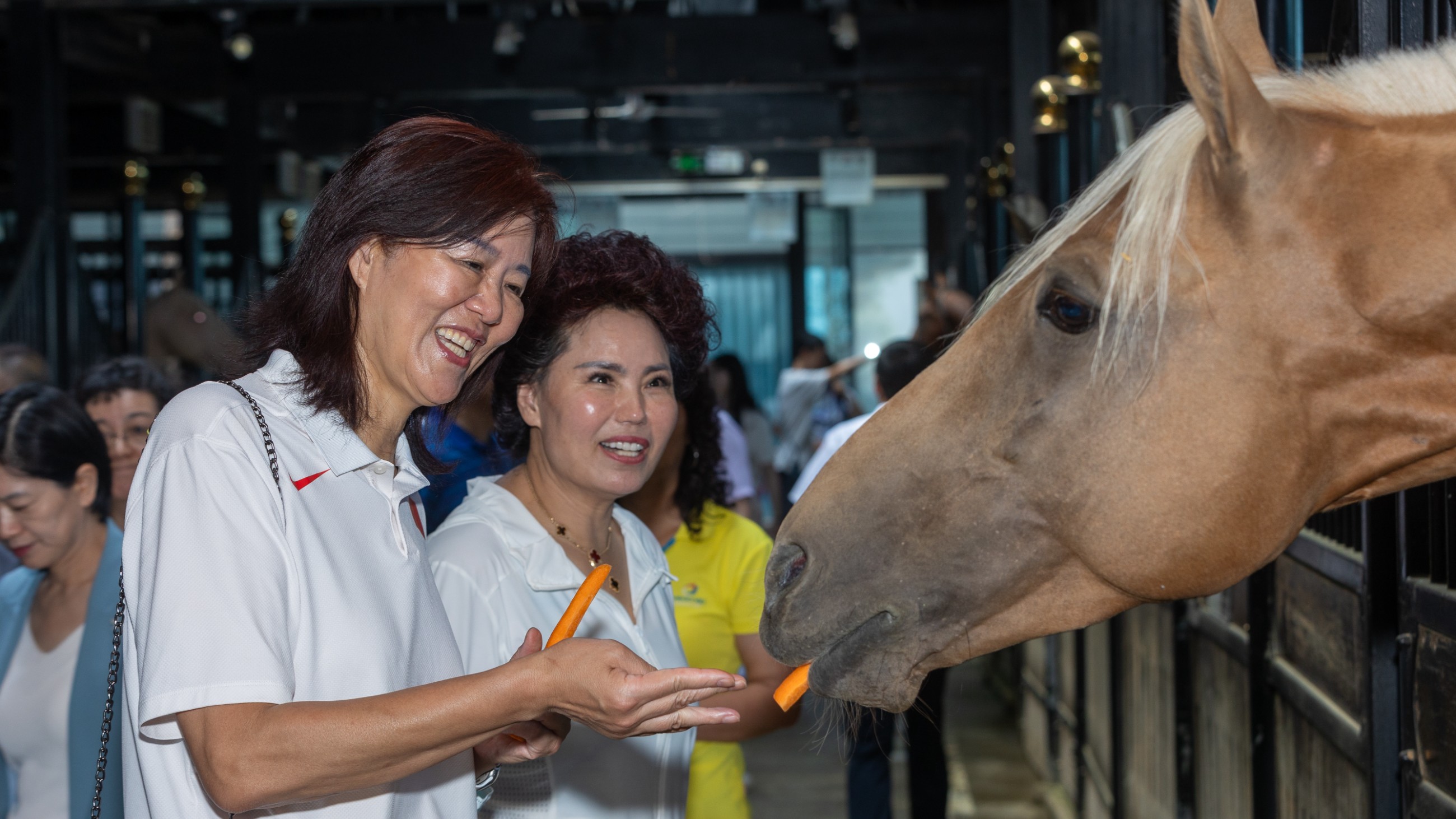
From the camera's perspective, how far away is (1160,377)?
1.23m

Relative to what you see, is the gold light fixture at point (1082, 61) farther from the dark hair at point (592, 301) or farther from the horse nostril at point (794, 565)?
the horse nostril at point (794, 565)

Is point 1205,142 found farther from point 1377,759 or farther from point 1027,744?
point 1027,744

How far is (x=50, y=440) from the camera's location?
7.62ft

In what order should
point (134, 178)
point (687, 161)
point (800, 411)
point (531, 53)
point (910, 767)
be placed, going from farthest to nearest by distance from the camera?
point (687, 161) < point (134, 178) < point (800, 411) < point (531, 53) < point (910, 767)

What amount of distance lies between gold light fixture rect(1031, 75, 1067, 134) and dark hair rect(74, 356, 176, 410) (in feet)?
10.5

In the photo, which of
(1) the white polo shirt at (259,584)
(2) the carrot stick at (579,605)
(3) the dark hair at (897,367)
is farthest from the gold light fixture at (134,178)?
(2) the carrot stick at (579,605)

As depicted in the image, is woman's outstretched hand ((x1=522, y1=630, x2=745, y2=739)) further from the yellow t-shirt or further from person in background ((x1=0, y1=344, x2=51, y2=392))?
person in background ((x1=0, y1=344, x2=51, y2=392))

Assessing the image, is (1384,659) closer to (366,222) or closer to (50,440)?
(366,222)

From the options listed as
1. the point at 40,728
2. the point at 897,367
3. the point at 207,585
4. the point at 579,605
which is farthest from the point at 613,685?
the point at 897,367

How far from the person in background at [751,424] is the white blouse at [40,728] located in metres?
4.34

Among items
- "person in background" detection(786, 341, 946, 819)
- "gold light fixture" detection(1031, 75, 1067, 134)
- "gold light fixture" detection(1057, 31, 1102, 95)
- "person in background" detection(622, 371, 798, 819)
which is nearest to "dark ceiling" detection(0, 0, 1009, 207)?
"gold light fixture" detection(1031, 75, 1067, 134)

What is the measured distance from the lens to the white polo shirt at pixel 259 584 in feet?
3.60

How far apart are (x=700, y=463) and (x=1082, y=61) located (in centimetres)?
232

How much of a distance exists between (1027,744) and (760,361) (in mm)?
10118
